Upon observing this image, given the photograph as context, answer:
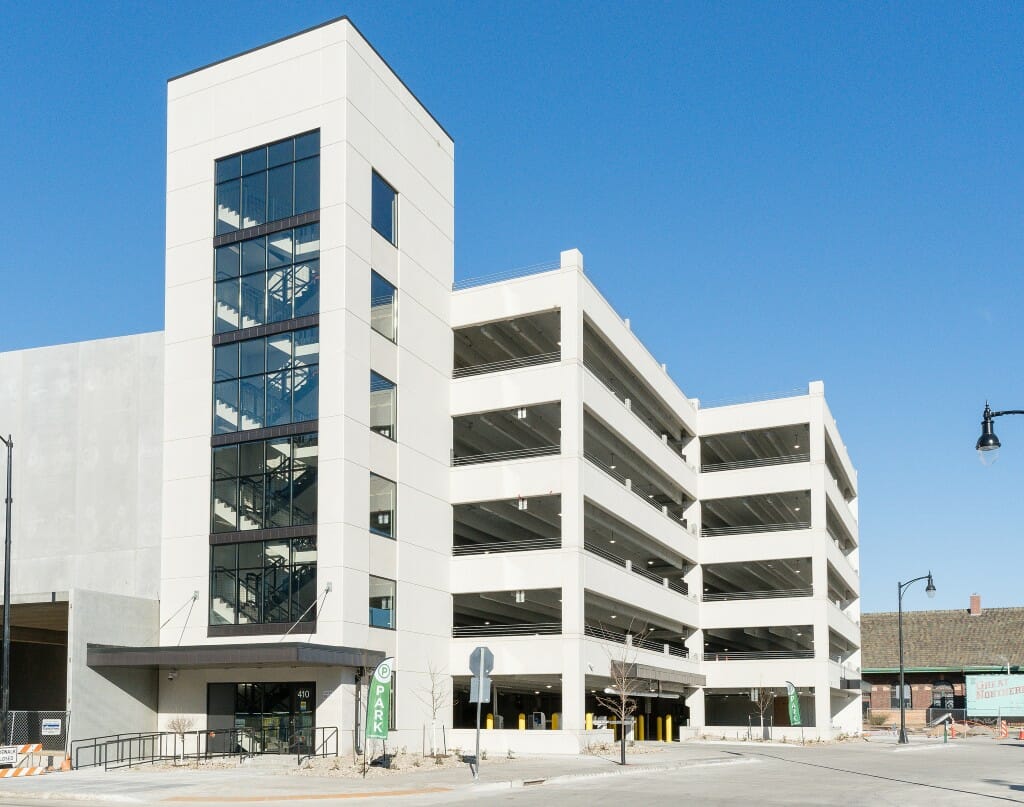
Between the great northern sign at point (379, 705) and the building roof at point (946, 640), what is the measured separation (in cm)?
7354

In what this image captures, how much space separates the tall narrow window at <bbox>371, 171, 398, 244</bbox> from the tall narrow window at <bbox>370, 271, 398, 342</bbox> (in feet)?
6.64

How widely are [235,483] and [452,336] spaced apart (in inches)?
500

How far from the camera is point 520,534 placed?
60.8 m

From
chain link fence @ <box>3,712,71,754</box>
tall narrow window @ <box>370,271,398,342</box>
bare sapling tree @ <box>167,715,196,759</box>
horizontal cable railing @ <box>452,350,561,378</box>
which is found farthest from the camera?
horizontal cable railing @ <box>452,350,561,378</box>

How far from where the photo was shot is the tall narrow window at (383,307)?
46.3m

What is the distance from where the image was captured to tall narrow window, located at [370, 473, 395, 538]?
1772 inches

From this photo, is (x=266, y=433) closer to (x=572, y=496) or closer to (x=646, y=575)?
(x=572, y=496)

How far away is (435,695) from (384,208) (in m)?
19.1

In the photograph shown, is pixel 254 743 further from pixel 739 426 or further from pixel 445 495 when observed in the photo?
pixel 739 426

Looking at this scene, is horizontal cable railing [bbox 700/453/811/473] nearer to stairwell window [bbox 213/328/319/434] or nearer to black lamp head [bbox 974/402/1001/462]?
stairwell window [bbox 213/328/319/434]

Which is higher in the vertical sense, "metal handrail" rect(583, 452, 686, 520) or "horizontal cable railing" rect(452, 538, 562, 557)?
"metal handrail" rect(583, 452, 686, 520)

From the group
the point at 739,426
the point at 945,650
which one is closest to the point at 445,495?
the point at 739,426

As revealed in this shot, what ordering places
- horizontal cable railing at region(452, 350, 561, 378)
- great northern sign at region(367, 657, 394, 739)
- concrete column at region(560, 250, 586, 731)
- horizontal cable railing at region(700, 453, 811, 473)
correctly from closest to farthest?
great northern sign at region(367, 657, 394, 739), concrete column at region(560, 250, 586, 731), horizontal cable railing at region(452, 350, 561, 378), horizontal cable railing at region(700, 453, 811, 473)

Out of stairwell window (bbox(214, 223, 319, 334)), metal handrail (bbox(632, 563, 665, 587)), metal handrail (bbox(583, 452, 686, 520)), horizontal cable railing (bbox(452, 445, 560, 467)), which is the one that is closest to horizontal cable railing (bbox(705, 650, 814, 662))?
metal handrail (bbox(583, 452, 686, 520))
